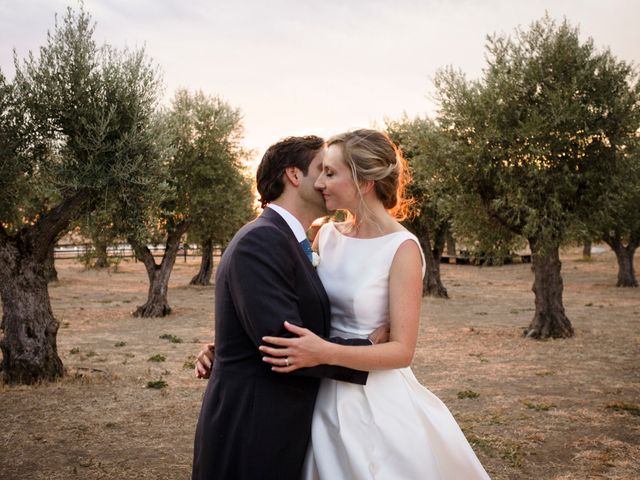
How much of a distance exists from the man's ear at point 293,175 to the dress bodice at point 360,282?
23.2 inches

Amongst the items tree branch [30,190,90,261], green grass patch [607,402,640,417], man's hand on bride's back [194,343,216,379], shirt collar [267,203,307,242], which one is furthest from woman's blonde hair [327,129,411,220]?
tree branch [30,190,90,261]

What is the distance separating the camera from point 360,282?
3.52m

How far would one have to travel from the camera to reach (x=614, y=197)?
650 inches

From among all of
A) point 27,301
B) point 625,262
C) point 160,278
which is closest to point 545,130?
point 27,301

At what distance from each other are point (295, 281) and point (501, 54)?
1662 centimetres

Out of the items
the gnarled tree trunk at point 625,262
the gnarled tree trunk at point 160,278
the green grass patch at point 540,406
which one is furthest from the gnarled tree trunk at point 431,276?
the green grass patch at point 540,406

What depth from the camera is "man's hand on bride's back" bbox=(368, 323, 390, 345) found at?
3397mm

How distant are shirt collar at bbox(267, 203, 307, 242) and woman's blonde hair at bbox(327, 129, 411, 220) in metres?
0.49

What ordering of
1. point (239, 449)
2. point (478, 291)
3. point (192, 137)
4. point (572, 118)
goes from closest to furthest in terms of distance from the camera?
1. point (239, 449)
2. point (572, 118)
3. point (192, 137)
4. point (478, 291)

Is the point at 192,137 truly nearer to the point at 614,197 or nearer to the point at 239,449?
the point at 614,197

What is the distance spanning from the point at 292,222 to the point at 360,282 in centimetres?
60

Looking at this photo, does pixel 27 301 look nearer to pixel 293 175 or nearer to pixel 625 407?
pixel 293 175

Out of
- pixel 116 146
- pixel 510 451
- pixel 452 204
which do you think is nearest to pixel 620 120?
pixel 452 204

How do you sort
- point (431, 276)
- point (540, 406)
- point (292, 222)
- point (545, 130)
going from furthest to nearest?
point (431, 276) < point (545, 130) < point (540, 406) < point (292, 222)
